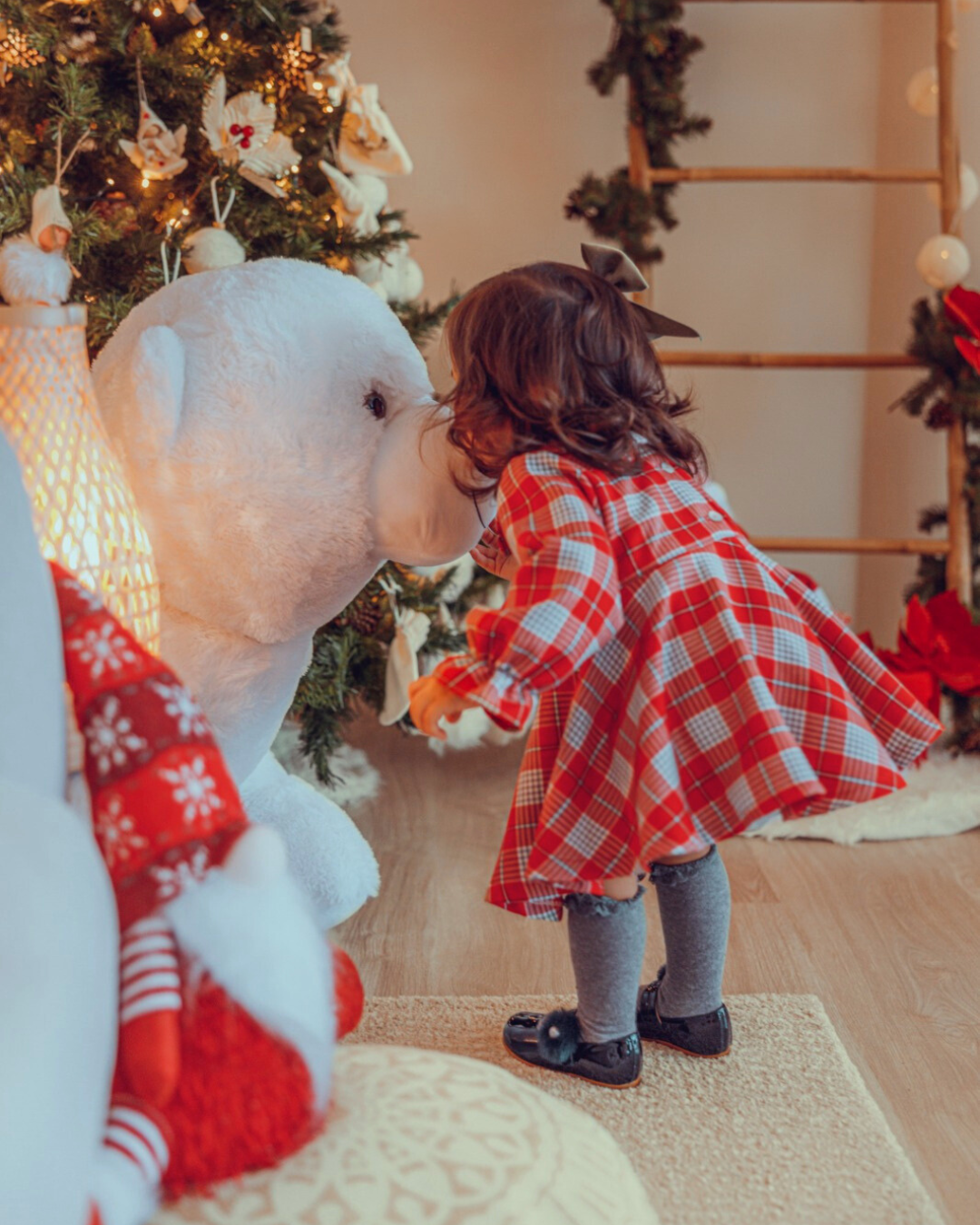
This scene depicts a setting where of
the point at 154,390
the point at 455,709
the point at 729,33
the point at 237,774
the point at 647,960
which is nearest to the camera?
the point at 455,709

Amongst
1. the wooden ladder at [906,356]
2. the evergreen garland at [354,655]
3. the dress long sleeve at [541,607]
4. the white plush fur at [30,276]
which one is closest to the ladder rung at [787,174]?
the wooden ladder at [906,356]

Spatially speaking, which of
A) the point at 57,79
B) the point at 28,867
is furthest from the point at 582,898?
the point at 57,79

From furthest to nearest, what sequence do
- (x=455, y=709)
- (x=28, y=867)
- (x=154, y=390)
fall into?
(x=154, y=390), (x=455, y=709), (x=28, y=867)

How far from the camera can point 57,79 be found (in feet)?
4.44

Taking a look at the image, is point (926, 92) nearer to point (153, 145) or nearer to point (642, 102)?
point (642, 102)

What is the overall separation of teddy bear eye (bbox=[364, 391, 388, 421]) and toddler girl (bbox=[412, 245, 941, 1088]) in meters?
0.08

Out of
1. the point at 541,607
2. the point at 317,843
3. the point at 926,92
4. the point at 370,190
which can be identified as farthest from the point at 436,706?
the point at 926,92

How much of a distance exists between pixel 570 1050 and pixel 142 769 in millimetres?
714

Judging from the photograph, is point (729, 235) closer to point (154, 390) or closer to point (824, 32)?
point (824, 32)

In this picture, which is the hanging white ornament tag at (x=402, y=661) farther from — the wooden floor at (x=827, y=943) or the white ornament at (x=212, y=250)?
the white ornament at (x=212, y=250)

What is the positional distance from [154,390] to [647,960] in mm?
821

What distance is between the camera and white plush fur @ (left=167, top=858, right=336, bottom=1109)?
1.90 ft

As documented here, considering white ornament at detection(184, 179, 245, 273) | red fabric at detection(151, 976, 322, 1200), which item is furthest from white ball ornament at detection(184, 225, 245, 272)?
red fabric at detection(151, 976, 322, 1200)

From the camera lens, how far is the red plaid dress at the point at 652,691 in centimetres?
100
